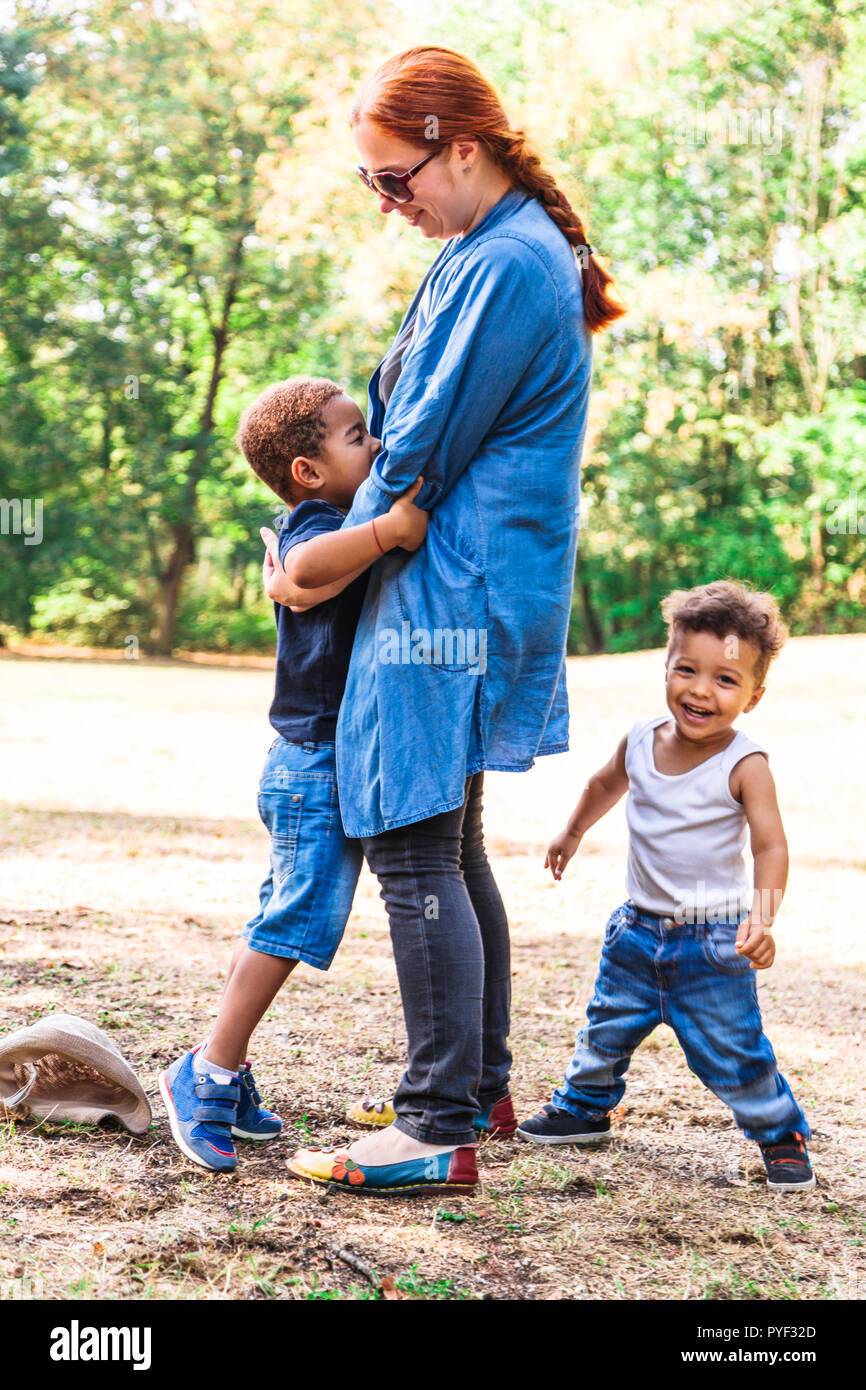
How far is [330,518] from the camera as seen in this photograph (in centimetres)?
251

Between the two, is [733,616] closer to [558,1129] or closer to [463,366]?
[463,366]

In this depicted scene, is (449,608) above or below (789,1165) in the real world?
above

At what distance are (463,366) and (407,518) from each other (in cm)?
28

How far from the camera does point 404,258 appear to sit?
22000 mm

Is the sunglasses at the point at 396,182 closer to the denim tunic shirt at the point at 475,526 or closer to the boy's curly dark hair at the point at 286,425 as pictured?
the denim tunic shirt at the point at 475,526

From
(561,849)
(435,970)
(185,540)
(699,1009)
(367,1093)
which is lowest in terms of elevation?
(367,1093)

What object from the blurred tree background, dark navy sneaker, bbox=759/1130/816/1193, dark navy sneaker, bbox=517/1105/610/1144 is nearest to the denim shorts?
dark navy sneaker, bbox=517/1105/610/1144

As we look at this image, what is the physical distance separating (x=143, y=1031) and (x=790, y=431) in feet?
73.2

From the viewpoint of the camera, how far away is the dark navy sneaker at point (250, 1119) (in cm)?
273

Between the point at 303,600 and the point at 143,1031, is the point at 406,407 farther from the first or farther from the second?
the point at 143,1031

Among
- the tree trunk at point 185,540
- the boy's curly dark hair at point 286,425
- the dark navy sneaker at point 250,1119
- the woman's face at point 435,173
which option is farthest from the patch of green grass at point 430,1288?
the tree trunk at point 185,540

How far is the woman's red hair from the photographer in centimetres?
233

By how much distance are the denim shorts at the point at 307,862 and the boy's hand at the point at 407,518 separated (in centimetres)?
47


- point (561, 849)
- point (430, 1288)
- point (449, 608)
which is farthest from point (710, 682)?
point (430, 1288)
